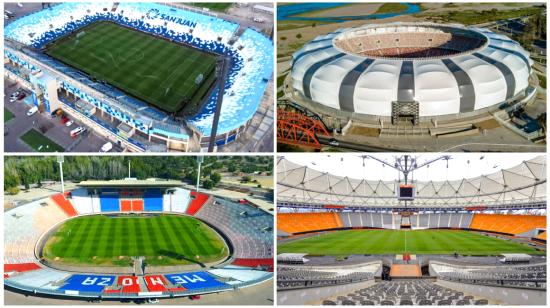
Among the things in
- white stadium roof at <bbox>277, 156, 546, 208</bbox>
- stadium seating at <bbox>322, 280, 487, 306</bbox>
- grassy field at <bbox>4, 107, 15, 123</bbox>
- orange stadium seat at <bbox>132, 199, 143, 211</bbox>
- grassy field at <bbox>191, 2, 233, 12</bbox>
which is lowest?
stadium seating at <bbox>322, 280, 487, 306</bbox>

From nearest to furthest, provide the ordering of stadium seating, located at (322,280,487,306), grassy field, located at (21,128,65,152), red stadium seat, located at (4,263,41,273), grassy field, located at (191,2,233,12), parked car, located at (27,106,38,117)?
stadium seating, located at (322,280,487,306), red stadium seat, located at (4,263,41,273), grassy field, located at (21,128,65,152), parked car, located at (27,106,38,117), grassy field, located at (191,2,233,12)

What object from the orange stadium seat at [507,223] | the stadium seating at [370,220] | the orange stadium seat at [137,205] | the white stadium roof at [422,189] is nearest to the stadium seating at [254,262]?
the white stadium roof at [422,189]

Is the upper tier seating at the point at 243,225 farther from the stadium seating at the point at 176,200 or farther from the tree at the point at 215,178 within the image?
the tree at the point at 215,178

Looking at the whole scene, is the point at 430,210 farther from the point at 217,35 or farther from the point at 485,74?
the point at 217,35

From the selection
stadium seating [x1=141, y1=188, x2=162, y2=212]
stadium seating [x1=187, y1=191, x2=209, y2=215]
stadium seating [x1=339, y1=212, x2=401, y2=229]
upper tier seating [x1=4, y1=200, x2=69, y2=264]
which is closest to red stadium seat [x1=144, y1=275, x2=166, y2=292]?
upper tier seating [x1=4, y1=200, x2=69, y2=264]

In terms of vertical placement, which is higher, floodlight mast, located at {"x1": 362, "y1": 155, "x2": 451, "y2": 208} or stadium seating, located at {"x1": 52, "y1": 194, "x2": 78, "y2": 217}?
floodlight mast, located at {"x1": 362, "y1": 155, "x2": 451, "y2": 208}

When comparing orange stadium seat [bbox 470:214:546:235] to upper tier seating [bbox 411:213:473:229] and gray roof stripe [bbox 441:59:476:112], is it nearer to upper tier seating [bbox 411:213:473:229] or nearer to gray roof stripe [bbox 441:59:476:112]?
upper tier seating [bbox 411:213:473:229]

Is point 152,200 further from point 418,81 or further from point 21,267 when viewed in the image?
point 418,81

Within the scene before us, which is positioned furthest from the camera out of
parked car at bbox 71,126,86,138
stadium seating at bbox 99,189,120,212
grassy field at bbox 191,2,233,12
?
grassy field at bbox 191,2,233,12
